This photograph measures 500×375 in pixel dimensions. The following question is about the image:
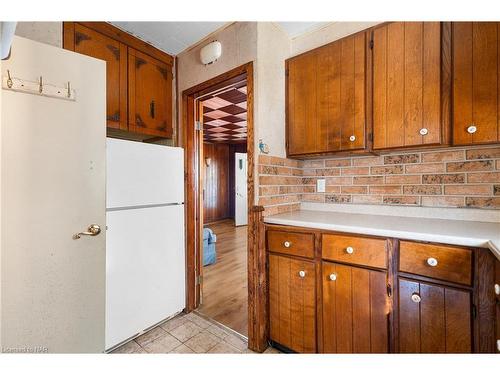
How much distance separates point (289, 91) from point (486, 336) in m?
1.77

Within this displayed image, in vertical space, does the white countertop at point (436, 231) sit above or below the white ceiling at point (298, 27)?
below

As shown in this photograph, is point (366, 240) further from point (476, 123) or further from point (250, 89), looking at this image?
point (250, 89)

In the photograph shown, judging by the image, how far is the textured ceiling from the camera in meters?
2.93

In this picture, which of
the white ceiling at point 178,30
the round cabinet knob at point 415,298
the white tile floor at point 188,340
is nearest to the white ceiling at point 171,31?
the white ceiling at point 178,30

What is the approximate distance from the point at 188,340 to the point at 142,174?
129 centimetres

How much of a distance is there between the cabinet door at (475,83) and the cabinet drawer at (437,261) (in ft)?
2.11

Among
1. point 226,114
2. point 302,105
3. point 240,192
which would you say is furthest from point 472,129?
point 240,192

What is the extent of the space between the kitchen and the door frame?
0.05 ft

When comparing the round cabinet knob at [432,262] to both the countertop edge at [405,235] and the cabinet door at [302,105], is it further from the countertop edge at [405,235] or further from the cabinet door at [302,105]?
the cabinet door at [302,105]

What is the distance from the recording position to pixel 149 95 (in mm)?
1903

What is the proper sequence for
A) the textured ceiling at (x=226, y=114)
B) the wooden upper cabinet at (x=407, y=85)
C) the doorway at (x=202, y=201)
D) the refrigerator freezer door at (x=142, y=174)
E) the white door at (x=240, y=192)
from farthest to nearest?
the white door at (x=240, y=192) → the textured ceiling at (x=226, y=114) → the doorway at (x=202, y=201) → the refrigerator freezer door at (x=142, y=174) → the wooden upper cabinet at (x=407, y=85)

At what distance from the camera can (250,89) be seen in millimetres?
Answer: 1551

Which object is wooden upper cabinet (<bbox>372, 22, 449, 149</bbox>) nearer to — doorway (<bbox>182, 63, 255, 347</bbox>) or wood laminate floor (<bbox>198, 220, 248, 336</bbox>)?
doorway (<bbox>182, 63, 255, 347</bbox>)

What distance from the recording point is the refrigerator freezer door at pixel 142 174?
146 centimetres
